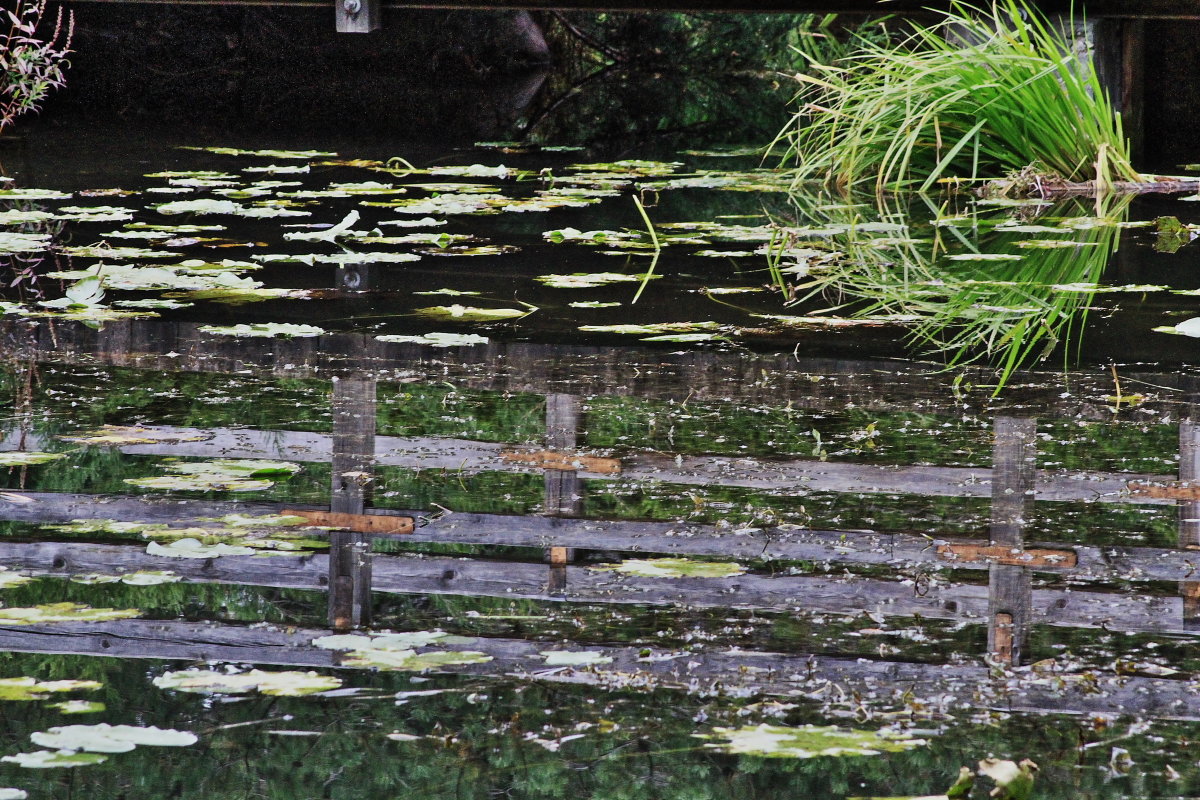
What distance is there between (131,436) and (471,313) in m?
1.30

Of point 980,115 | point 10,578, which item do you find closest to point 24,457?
point 10,578

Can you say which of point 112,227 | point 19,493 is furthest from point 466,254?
point 19,493

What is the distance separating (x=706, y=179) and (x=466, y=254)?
7.42ft

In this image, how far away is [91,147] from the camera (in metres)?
8.34

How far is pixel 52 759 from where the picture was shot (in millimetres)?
1698

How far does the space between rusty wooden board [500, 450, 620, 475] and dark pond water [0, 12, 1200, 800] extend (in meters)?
0.01

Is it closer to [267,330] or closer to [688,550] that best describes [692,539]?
[688,550]

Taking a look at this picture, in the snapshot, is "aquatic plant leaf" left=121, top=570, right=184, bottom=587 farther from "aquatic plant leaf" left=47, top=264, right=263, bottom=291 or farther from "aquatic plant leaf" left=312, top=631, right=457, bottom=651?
"aquatic plant leaf" left=47, top=264, right=263, bottom=291

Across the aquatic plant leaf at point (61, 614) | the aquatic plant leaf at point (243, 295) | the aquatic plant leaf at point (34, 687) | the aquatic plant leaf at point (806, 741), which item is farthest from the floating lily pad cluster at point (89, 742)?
the aquatic plant leaf at point (243, 295)

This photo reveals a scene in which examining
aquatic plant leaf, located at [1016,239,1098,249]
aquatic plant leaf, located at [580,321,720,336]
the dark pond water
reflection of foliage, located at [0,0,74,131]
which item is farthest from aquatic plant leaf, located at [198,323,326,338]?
reflection of foliage, located at [0,0,74,131]

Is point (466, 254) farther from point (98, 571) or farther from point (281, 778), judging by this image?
point (281, 778)

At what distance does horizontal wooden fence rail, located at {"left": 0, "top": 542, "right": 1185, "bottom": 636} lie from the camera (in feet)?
7.04

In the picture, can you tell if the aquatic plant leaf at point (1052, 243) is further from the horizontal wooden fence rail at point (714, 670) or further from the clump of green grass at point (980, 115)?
the horizontal wooden fence rail at point (714, 670)

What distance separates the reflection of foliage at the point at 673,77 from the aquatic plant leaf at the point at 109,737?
753cm
